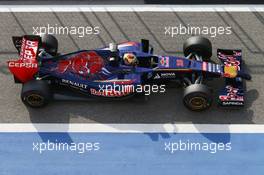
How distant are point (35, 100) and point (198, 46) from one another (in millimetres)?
3911

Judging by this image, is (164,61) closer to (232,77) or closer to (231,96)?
(232,77)

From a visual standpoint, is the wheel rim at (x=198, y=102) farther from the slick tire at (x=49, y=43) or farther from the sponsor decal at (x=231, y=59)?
the slick tire at (x=49, y=43)

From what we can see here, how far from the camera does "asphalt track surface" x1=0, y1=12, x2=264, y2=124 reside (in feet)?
37.4

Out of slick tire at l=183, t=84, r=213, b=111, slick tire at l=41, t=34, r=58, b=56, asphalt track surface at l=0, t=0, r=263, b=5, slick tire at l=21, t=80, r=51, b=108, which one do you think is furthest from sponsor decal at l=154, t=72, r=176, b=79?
asphalt track surface at l=0, t=0, r=263, b=5

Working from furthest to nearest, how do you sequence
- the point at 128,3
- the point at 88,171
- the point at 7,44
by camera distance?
1. the point at 128,3
2. the point at 7,44
3. the point at 88,171

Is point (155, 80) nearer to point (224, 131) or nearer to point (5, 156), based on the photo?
point (224, 131)

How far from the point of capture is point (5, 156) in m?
11.0

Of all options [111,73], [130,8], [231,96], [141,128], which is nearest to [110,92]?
[111,73]

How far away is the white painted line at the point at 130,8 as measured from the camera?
43.6 feet

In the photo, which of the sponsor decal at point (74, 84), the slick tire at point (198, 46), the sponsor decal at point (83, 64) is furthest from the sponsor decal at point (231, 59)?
the sponsor decal at point (74, 84)

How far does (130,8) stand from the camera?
1339 centimetres

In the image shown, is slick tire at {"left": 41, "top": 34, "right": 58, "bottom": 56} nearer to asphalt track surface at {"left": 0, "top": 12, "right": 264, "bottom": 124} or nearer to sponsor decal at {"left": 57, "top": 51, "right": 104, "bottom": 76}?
asphalt track surface at {"left": 0, "top": 12, "right": 264, "bottom": 124}

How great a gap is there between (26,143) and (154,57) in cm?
341

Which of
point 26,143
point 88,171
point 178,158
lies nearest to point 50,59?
point 26,143
